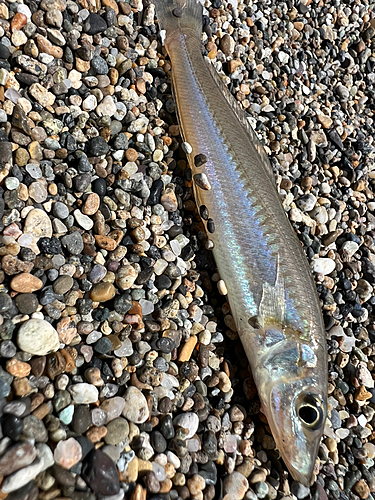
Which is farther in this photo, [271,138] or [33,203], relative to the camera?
[271,138]

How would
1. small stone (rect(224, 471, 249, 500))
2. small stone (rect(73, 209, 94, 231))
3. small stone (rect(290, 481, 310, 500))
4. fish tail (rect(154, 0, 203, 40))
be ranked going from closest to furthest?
small stone (rect(224, 471, 249, 500))
small stone (rect(290, 481, 310, 500))
small stone (rect(73, 209, 94, 231))
fish tail (rect(154, 0, 203, 40))

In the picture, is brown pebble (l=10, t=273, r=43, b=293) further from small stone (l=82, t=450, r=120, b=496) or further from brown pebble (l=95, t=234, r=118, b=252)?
small stone (l=82, t=450, r=120, b=496)

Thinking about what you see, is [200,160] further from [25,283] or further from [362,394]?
[362,394]

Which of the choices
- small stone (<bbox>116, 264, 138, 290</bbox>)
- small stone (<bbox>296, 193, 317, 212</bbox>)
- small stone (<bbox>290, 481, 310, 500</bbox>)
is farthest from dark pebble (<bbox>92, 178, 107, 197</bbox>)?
small stone (<bbox>290, 481, 310, 500</bbox>)

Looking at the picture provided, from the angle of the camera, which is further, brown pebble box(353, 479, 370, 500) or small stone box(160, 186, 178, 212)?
small stone box(160, 186, 178, 212)

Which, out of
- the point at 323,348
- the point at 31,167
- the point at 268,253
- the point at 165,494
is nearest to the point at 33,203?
the point at 31,167

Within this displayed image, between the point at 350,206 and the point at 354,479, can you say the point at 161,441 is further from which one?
the point at 350,206
